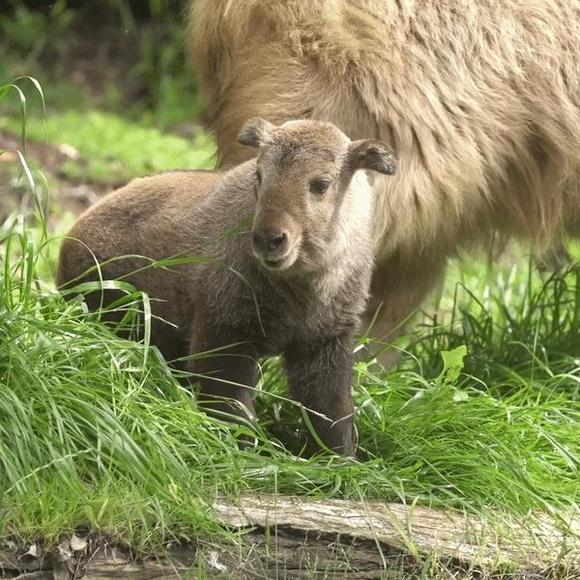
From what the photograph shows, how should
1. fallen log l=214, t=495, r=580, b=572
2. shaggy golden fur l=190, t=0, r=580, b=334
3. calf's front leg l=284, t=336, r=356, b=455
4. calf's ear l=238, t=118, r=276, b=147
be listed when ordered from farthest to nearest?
shaggy golden fur l=190, t=0, r=580, b=334 < calf's front leg l=284, t=336, r=356, b=455 < calf's ear l=238, t=118, r=276, b=147 < fallen log l=214, t=495, r=580, b=572

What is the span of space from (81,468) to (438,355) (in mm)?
2167

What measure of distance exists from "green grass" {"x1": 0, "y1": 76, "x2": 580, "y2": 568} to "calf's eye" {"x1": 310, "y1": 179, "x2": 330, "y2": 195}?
670 millimetres

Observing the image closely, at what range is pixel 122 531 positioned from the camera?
3746 mm

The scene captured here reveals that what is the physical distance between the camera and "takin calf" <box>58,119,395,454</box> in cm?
404

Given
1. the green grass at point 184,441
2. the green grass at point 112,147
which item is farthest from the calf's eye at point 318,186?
the green grass at point 112,147

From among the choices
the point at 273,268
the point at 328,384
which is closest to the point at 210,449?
the point at 328,384

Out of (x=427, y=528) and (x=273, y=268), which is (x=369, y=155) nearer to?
(x=273, y=268)

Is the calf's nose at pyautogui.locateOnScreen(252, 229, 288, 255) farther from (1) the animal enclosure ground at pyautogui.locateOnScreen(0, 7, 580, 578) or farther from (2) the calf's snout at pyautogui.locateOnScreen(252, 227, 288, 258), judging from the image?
(1) the animal enclosure ground at pyautogui.locateOnScreen(0, 7, 580, 578)

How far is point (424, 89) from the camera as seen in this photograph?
508 centimetres

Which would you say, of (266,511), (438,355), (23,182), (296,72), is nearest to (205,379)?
(266,511)

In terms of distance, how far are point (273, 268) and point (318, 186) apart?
0.93ft

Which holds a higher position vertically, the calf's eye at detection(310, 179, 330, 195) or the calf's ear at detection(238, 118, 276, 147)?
the calf's ear at detection(238, 118, 276, 147)

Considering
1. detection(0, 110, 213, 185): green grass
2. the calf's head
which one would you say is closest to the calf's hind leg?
the calf's head

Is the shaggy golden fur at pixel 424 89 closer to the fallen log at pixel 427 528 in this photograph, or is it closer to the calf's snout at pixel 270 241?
the calf's snout at pixel 270 241
